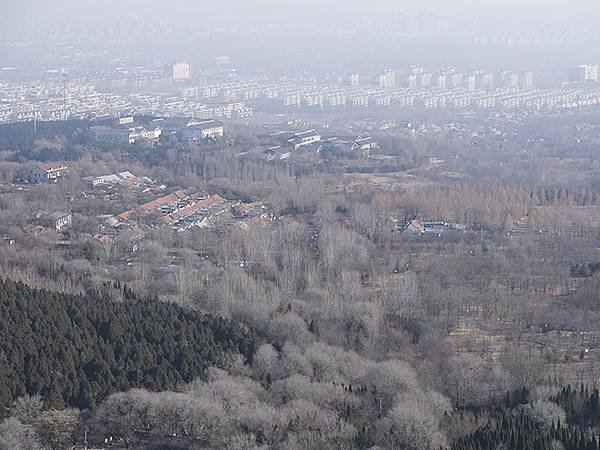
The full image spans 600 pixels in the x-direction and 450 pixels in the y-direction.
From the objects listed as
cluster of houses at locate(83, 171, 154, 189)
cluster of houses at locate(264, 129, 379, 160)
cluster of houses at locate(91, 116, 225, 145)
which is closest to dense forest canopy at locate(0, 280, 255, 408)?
cluster of houses at locate(83, 171, 154, 189)

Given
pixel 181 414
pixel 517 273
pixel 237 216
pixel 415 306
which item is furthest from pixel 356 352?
pixel 237 216

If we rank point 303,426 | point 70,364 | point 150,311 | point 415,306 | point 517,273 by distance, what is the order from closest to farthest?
1. point 303,426
2. point 70,364
3. point 150,311
4. point 415,306
5. point 517,273

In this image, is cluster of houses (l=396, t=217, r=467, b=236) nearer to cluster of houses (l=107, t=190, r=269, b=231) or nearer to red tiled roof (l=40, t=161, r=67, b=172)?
cluster of houses (l=107, t=190, r=269, b=231)

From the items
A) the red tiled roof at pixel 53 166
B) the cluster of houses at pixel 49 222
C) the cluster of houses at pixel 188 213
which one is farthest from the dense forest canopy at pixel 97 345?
the red tiled roof at pixel 53 166

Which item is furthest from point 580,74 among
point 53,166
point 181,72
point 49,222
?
point 49,222

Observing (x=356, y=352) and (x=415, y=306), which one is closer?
(x=356, y=352)

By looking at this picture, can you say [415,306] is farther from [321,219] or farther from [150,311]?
[321,219]
